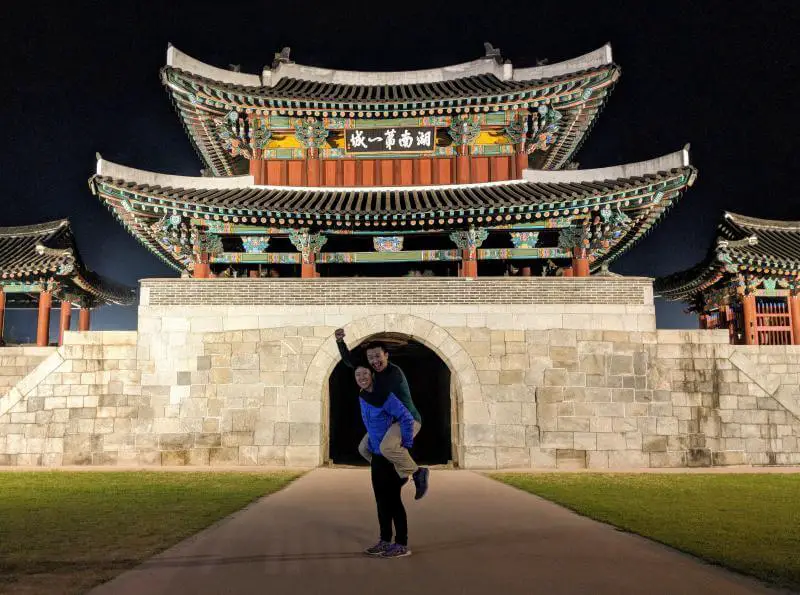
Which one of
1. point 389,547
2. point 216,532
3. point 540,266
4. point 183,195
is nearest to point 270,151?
point 183,195

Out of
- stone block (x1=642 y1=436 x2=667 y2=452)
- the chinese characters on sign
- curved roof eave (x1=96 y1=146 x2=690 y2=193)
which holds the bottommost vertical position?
stone block (x1=642 y1=436 x2=667 y2=452)

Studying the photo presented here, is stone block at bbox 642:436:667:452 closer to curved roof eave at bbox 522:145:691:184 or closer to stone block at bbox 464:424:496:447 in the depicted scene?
stone block at bbox 464:424:496:447

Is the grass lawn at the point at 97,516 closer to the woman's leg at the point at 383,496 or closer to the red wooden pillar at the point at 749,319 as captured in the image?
the woman's leg at the point at 383,496

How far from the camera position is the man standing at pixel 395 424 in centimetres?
531

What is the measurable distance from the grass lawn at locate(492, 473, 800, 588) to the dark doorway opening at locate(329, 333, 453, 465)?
6.73m

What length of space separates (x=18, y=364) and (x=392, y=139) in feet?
37.9

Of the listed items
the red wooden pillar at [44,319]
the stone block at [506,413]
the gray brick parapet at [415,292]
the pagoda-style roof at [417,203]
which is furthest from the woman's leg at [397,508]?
the red wooden pillar at [44,319]

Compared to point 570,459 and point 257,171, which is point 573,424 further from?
point 257,171

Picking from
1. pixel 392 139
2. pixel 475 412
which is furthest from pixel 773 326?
pixel 392 139

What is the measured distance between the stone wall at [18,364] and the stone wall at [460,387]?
2.38 metres

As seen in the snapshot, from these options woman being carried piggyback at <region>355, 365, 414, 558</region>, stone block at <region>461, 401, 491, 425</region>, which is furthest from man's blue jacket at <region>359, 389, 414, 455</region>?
stone block at <region>461, 401, 491, 425</region>

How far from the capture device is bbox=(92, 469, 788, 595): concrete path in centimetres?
441

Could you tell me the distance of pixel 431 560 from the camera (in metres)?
5.21

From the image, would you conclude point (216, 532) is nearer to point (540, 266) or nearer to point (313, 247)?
point (313, 247)
